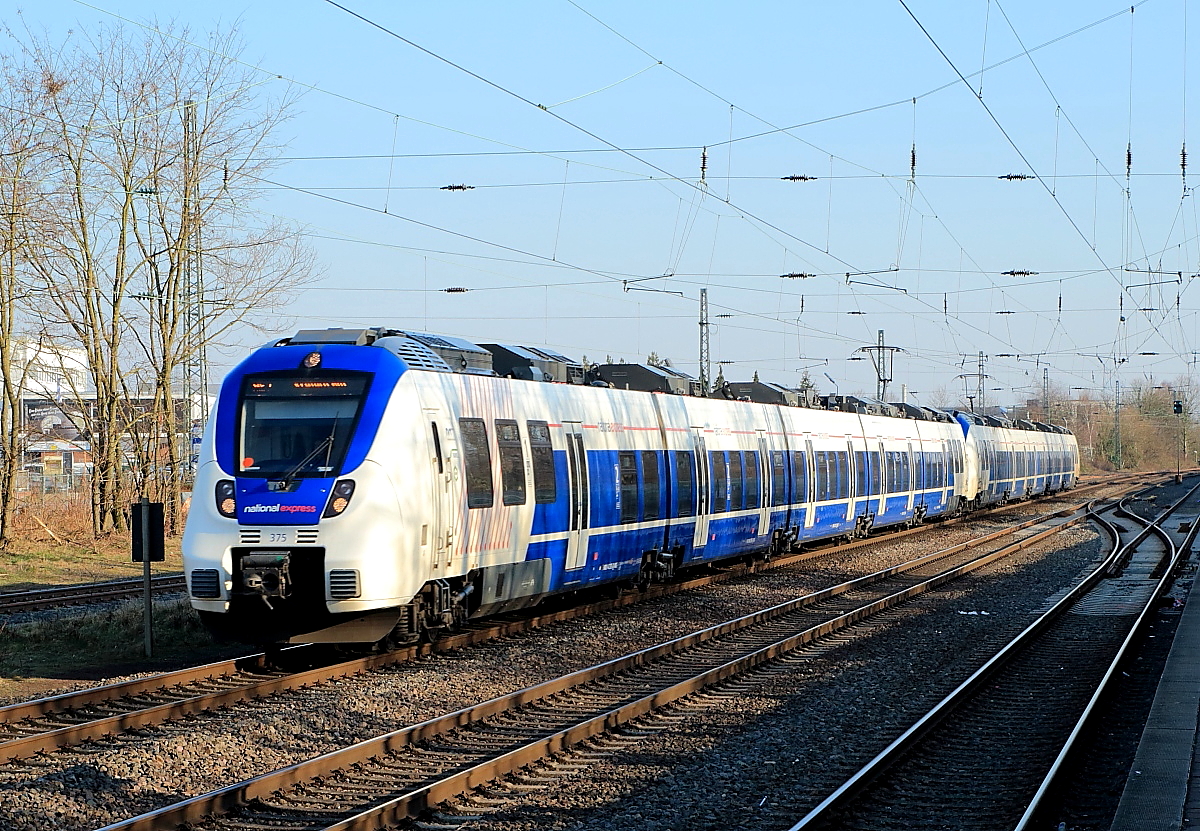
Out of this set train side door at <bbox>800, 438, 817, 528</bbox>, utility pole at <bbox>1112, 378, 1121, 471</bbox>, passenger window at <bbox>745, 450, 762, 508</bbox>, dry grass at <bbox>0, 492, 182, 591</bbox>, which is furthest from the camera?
utility pole at <bbox>1112, 378, 1121, 471</bbox>

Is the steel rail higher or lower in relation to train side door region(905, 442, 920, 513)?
lower

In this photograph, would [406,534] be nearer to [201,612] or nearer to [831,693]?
[201,612]

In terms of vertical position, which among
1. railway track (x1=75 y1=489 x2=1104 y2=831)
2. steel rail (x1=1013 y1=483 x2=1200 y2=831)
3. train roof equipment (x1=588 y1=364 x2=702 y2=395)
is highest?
train roof equipment (x1=588 y1=364 x2=702 y2=395)

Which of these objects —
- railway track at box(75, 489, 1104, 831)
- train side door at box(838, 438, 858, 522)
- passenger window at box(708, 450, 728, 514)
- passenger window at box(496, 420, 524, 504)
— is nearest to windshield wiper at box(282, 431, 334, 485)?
passenger window at box(496, 420, 524, 504)

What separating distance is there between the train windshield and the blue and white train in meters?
0.01

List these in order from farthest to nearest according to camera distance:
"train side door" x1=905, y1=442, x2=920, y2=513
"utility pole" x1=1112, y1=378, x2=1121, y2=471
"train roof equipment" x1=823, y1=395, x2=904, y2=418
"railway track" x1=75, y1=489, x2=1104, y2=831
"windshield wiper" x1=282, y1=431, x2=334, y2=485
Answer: "utility pole" x1=1112, y1=378, x2=1121, y2=471, "train side door" x1=905, y1=442, x2=920, y2=513, "train roof equipment" x1=823, y1=395, x2=904, y2=418, "windshield wiper" x1=282, y1=431, x2=334, y2=485, "railway track" x1=75, y1=489, x2=1104, y2=831

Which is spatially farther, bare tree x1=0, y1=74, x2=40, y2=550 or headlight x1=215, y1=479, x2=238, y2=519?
bare tree x1=0, y1=74, x2=40, y2=550

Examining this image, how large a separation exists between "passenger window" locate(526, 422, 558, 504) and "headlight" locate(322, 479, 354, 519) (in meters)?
3.72

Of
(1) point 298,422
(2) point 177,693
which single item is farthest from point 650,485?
(2) point 177,693

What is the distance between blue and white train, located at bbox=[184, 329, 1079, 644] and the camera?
12.5m

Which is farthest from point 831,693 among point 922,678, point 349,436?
point 349,436

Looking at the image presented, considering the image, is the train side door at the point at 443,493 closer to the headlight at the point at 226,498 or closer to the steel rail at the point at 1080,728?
the headlight at the point at 226,498

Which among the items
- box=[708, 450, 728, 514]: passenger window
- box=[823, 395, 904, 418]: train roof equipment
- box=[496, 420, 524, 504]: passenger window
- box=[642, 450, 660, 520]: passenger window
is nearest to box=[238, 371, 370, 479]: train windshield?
box=[496, 420, 524, 504]: passenger window

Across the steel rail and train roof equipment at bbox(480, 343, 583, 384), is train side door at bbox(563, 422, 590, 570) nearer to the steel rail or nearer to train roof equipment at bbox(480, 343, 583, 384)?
train roof equipment at bbox(480, 343, 583, 384)
